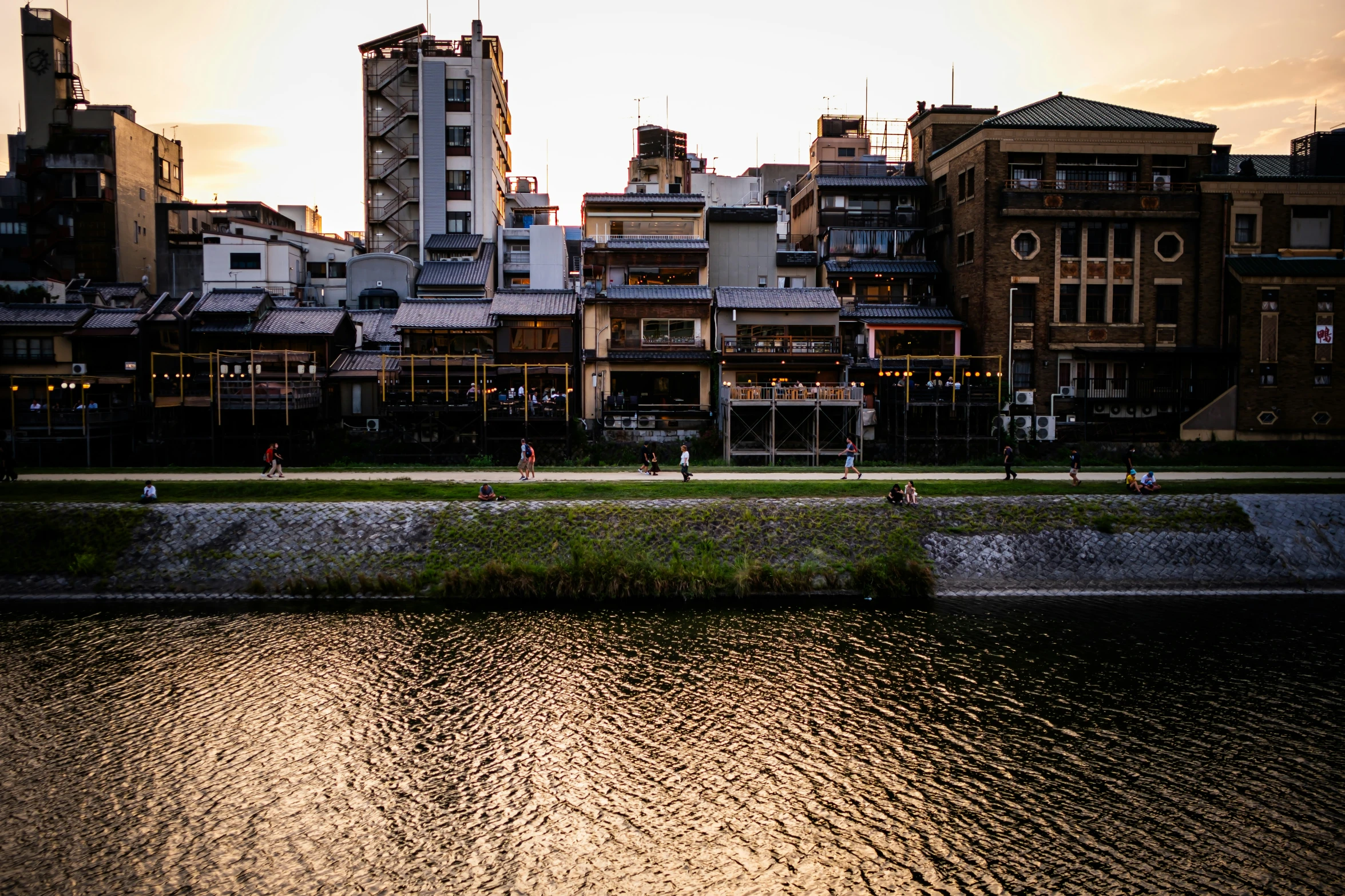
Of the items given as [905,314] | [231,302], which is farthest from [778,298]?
[231,302]

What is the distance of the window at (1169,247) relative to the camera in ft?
205

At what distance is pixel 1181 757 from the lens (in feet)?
70.6

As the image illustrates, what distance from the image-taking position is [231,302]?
61875mm

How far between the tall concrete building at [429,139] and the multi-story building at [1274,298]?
193 ft

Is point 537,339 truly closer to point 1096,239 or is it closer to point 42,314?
point 42,314

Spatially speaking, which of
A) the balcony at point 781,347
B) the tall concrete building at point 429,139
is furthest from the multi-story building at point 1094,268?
the tall concrete building at point 429,139

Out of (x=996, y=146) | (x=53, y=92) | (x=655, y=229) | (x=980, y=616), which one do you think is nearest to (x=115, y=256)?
(x=53, y=92)

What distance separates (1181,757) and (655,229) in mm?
53522

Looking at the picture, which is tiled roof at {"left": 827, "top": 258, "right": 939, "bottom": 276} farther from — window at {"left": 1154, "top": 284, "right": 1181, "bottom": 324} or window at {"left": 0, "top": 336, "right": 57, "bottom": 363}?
window at {"left": 0, "top": 336, "right": 57, "bottom": 363}

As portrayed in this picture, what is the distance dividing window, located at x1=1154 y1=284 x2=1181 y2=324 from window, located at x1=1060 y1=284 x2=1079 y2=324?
5.66 metres

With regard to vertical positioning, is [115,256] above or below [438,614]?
above

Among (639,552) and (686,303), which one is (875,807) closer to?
(639,552)

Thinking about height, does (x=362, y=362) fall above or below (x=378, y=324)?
below

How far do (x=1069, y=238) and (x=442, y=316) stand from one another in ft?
148
